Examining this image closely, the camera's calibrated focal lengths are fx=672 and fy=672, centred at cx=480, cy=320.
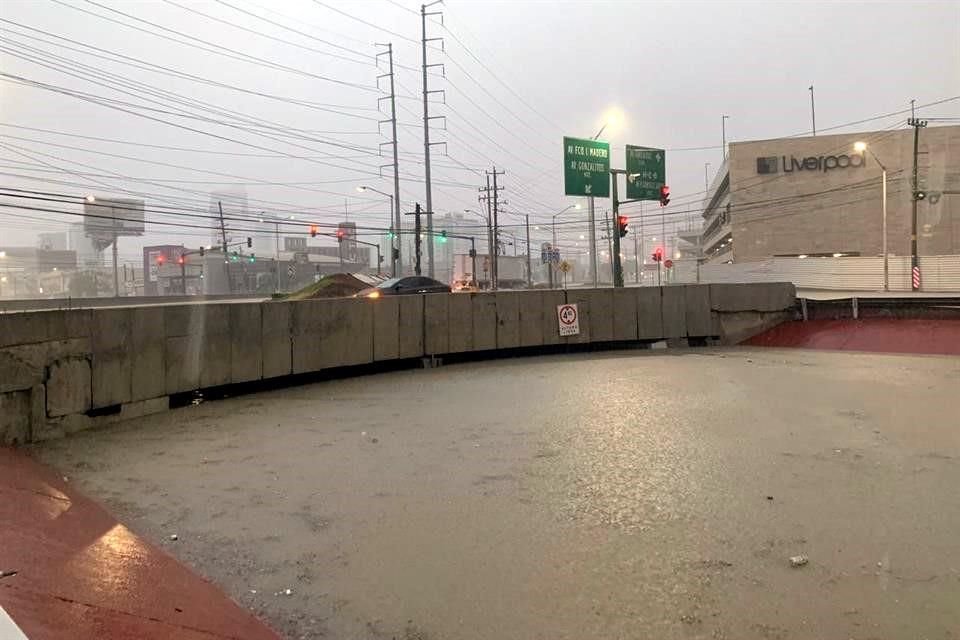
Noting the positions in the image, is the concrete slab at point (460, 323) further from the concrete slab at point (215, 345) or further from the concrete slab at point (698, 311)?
the concrete slab at point (698, 311)

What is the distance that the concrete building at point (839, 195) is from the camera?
59.0 metres

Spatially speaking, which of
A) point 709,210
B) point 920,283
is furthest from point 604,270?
point 920,283

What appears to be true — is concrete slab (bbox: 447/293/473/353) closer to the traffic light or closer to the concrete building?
the traffic light

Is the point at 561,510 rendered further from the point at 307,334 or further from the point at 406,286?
the point at 406,286

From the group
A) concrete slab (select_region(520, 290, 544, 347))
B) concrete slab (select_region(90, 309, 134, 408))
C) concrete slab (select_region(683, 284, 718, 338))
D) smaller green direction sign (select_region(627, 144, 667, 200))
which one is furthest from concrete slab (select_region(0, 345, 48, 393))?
smaller green direction sign (select_region(627, 144, 667, 200))

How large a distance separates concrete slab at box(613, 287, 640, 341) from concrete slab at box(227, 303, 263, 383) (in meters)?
11.0

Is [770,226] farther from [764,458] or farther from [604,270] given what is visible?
[604,270]

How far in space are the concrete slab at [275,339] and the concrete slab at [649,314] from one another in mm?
11121

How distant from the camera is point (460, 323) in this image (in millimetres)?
17344

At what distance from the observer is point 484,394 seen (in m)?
12.3

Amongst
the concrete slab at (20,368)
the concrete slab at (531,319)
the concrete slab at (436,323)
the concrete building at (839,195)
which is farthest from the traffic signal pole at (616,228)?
the concrete building at (839,195)

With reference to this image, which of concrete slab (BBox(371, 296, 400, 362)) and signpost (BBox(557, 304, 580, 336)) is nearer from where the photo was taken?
concrete slab (BBox(371, 296, 400, 362))

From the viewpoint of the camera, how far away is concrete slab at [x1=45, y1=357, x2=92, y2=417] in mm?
8719

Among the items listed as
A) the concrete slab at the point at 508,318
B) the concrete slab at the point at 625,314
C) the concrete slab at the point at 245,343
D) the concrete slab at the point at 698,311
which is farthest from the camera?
the concrete slab at the point at 698,311
